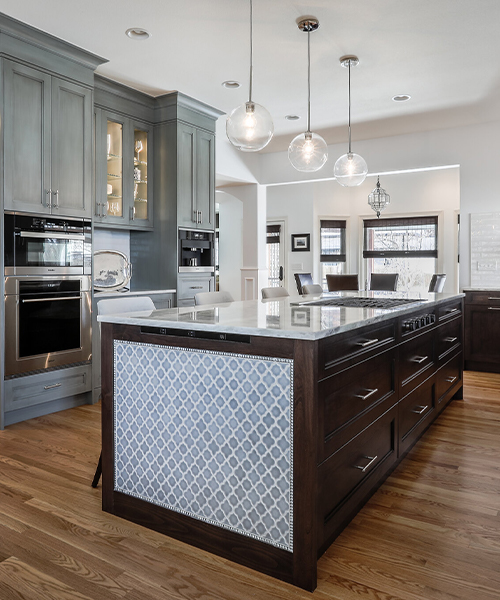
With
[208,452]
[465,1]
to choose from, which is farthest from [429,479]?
[465,1]

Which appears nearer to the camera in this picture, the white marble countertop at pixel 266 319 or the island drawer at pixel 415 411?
the white marble countertop at pixel 266 319

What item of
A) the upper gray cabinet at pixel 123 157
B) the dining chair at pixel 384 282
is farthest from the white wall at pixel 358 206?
the upper gray cabinet at pixel 123 157

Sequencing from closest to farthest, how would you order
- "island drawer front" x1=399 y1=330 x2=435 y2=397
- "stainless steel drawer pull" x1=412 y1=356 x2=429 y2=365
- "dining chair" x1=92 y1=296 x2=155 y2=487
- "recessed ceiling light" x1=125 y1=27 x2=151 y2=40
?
1. "dining chair" x1=92 y1=296 x2=155 y2=487
2. "island drawer front" x1=399 y1=330 x2=435 y2=397
3. "stainless steel drawer pull" x1=412 y1=356 x2=429 y2=365
4. "recessed ceiling light" x1=125 y1=27 x2=151 y2=40

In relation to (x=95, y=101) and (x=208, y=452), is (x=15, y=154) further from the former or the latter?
(x=208, y=452)

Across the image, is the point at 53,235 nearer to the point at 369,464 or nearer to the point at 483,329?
the point at 369,464

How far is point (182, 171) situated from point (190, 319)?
10.7ft

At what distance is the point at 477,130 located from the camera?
5.57 metres

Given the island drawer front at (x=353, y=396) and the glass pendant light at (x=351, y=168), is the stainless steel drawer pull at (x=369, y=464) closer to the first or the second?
the island drawer front at (x=353, y=396)

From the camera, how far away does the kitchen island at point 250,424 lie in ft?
5.39

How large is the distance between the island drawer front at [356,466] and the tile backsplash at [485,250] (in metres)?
3.77

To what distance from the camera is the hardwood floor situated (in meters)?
1.62

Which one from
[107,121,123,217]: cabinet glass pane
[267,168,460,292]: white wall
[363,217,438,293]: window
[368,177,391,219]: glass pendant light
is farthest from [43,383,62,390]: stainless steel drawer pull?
[363,217,438,293]: window

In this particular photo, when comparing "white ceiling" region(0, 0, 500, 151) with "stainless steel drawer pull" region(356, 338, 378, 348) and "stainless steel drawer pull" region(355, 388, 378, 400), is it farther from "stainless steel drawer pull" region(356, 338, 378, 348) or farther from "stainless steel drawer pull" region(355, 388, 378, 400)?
"stainless steel drawer pull" region(355, 388, 378, 400)

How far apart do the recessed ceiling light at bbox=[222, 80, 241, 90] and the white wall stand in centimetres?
471
